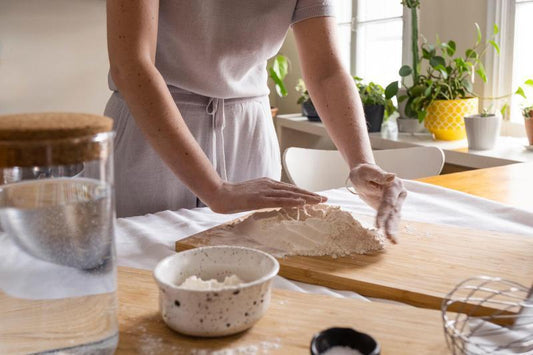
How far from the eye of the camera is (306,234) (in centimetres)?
Result: 95

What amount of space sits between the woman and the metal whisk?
13.6 inches

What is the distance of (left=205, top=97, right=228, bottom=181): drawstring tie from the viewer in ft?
4.37

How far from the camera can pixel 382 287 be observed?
2.57 ft

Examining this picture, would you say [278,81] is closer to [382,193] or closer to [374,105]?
[374,105]

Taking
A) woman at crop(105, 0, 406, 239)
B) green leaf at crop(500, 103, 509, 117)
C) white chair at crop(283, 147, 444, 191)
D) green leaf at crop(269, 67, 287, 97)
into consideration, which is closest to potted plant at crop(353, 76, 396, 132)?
green leaf at crop(500, 103, 509, 117)

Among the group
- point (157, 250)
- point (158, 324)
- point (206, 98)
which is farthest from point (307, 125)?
point (158, 324)

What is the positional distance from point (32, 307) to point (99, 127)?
0.73 feet

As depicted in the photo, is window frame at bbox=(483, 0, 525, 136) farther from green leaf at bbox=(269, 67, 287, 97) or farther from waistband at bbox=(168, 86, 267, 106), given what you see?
waistband at bbox=(168, 86, 267, 106)

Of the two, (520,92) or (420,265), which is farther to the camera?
(520,92)

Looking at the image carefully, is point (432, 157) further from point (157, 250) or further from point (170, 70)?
point (157, 250)

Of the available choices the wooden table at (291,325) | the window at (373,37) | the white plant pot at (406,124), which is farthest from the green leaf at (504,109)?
the wooden table at (291,325)

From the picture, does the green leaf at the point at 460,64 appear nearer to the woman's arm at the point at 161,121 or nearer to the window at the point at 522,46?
the window at the point at 522,46

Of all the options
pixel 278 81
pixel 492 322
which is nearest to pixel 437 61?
pixel 278 81

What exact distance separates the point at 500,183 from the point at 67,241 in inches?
45.5
